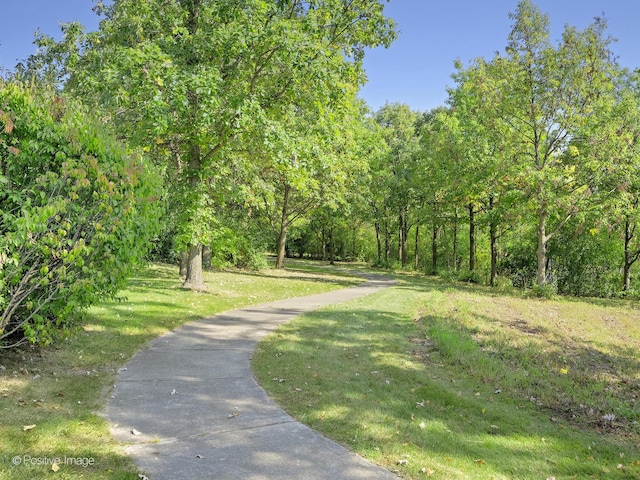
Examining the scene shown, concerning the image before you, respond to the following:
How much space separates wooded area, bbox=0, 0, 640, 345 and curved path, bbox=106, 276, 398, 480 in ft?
4.77

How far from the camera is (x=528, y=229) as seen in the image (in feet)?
84.8

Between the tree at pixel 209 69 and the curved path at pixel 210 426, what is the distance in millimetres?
5587

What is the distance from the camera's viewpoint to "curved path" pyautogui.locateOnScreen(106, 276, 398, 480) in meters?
3.69

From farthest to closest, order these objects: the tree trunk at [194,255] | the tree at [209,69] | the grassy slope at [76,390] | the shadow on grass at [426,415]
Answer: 1. the tree trunk at [194,255]
2. the tree at [209,69]
3. the shadow on grass at [426,415]
4. the grassy slope at [76,390]

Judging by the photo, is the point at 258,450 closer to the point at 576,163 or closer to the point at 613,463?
the point at 613,463

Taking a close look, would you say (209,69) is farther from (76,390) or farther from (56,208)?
(76,390)

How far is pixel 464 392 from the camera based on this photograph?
6020mm

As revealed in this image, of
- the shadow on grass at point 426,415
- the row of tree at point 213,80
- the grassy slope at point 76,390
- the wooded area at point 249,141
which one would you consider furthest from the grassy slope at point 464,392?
the row of tree at point 213,80

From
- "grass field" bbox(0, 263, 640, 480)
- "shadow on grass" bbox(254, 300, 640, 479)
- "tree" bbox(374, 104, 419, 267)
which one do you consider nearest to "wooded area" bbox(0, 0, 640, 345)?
"grass field" bbox(0, 263, 640, 480)

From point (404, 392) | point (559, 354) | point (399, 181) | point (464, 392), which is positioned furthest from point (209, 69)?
point (399, 181)

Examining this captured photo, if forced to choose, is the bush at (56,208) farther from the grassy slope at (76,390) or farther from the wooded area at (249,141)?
the grassy slope at (76,390)

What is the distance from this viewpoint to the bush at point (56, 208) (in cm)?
458

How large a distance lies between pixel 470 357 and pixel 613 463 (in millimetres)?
3233

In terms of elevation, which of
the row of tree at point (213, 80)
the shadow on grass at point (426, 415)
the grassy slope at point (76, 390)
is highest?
the row of tree at point (213, 80)
